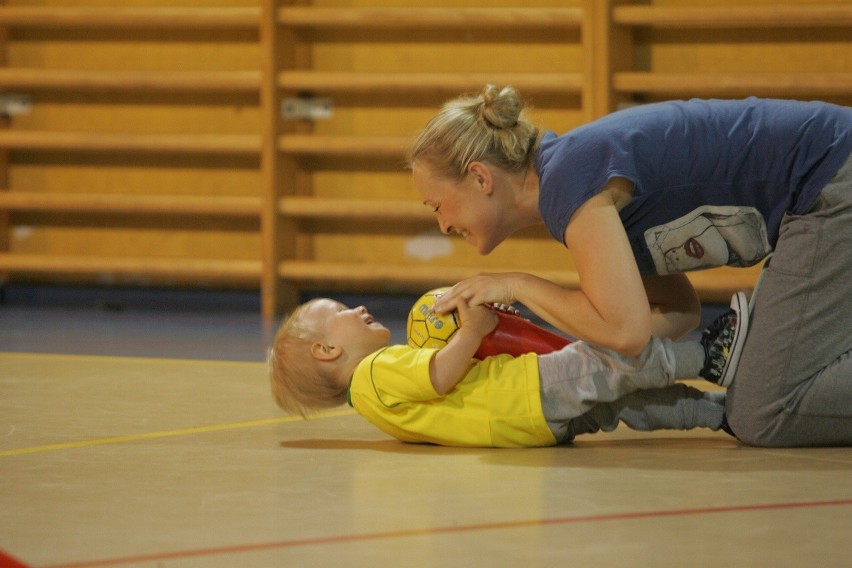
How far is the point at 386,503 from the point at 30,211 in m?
4.73

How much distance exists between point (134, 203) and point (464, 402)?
3692mm

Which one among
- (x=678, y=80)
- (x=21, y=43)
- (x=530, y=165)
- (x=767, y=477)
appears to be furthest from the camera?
(x=21, y=43)

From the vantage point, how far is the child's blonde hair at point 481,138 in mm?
2430

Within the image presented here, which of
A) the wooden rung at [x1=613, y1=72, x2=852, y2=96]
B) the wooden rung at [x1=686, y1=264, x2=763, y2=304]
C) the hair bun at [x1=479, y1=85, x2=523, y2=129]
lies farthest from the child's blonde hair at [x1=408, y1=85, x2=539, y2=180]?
the wooden rung at [x1=613, y1=72, x2=852, y2=96]

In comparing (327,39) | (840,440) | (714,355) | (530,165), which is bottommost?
(840,440)

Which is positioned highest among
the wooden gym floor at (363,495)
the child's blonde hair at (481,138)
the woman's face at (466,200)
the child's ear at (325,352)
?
the child's blonde hair at (481,138)

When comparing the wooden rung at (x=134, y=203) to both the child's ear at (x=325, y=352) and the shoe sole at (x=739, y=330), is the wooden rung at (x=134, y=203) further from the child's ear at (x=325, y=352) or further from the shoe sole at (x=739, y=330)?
the shoe sole at (x=739, y=330)

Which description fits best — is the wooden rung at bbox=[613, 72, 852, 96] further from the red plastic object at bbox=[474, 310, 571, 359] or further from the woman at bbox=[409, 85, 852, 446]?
the red plastic object at bbox=[474, 310, 571, 359]

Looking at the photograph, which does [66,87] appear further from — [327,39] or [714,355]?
[714,355]

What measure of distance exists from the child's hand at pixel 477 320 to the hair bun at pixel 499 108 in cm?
36

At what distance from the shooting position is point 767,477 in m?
2.20

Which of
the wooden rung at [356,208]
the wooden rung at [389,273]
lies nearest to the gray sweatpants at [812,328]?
the wooden rung at [389,273]

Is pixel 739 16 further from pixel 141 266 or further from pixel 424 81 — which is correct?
pixel 141 266

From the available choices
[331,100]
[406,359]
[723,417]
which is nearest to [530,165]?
[406,359]
